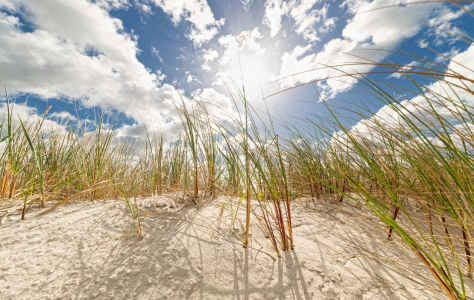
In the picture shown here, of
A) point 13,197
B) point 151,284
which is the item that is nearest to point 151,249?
point 151,284

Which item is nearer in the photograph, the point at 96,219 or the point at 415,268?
the point at 415,268

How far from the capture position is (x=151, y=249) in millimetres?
1037

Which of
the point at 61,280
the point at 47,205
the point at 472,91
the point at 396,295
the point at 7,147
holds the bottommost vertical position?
the point at 396,295

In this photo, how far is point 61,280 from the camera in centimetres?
86

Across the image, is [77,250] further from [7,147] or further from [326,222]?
[326,222]

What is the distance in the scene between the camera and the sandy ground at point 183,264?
0.82 meters

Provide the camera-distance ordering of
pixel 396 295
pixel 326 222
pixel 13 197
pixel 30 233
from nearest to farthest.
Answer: pixel 396 295 < pixel 30 233 < pixel 326 222 < pixel 13 197

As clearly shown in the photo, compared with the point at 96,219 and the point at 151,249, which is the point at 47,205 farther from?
the point at 151,249

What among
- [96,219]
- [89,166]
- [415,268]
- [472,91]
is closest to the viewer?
[472,91]

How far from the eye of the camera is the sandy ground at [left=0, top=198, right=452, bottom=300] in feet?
2.70

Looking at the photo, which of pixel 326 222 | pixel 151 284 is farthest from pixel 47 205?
pixel 326 222

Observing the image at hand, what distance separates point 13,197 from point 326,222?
2.37m

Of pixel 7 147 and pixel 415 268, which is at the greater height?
pixel 7 147

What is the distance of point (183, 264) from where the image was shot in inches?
37.2
